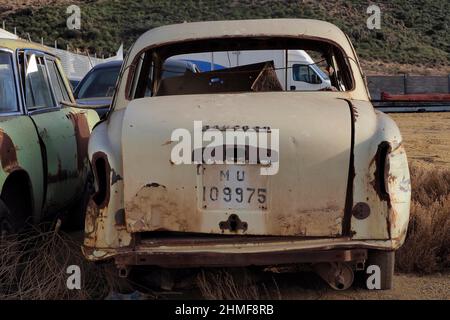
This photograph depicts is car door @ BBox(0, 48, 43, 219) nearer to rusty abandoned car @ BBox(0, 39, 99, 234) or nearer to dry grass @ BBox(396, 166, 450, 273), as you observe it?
rusty abandoned car @ BBox(0, 39, 99, 234)

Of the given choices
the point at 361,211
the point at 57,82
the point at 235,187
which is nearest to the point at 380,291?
Answer: the point at 361,211

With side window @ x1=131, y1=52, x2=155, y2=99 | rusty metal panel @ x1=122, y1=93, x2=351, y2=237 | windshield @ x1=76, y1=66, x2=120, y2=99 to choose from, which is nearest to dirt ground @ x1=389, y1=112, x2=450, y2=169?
windshield @ x1=76, y1=66, x2=120, y2=99

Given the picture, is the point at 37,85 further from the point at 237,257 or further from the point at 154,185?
the point at 237,257

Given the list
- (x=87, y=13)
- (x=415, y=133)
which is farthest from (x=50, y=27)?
(x=415, y=133)

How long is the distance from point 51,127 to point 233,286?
2.40m

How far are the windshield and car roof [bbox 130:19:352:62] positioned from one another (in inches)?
200

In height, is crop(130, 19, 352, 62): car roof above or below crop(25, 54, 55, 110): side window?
above

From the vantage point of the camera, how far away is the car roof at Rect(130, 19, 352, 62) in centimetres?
514

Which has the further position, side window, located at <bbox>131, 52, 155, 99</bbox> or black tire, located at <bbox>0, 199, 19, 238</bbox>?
side window, located at <bbox>131, 52, 155, 99</bbox>

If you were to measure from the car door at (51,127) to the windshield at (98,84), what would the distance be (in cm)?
374

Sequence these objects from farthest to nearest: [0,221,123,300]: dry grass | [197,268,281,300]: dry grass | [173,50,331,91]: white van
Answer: [173,50,331,91]: white van
[0,221,123,300]: dry grass
[197,268,281,300]: dry grass

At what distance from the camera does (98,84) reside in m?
10.7

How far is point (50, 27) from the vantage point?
47094 mm

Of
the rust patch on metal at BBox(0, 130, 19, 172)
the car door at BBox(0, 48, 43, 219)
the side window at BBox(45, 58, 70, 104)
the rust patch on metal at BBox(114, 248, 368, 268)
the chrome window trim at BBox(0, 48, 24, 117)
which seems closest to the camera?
the rust patch on metal at BBox(114, 248, 368, 268)
